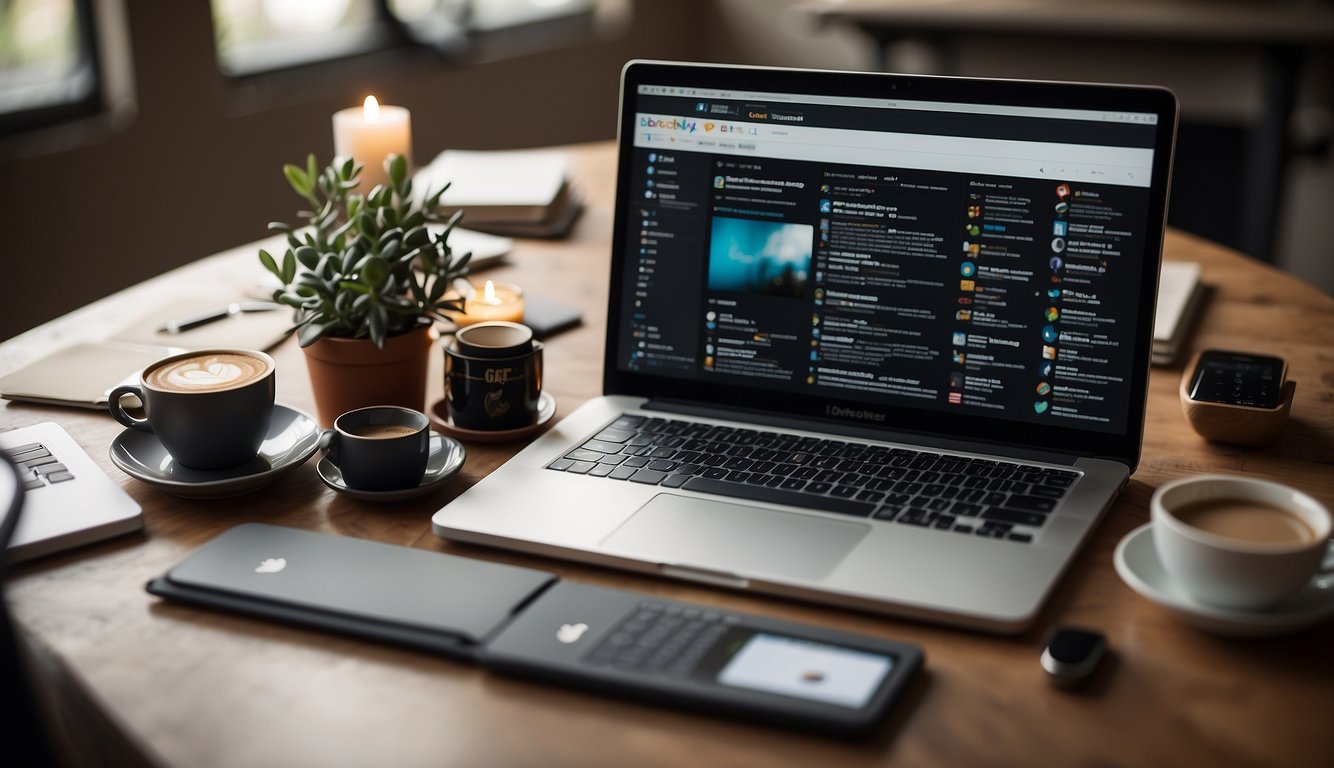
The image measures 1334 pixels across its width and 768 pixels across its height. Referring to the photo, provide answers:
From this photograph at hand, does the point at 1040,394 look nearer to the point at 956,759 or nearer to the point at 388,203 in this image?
the point at 956,759

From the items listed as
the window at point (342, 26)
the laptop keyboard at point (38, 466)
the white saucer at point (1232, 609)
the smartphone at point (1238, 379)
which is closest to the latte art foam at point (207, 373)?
the laptop keyboard at point (38, 466)

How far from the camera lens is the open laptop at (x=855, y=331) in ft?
3.11

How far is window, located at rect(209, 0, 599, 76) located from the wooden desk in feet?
7.12

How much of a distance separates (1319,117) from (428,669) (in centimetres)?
343

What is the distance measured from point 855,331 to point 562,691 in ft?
1.56

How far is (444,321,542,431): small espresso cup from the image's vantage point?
1.13m

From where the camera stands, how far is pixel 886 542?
2.98 feet

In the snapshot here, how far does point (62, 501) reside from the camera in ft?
3.22

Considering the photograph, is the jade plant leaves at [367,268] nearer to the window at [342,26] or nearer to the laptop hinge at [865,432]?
the laptop hinge at [865,432]

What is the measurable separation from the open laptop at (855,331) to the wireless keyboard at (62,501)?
0.26 meters

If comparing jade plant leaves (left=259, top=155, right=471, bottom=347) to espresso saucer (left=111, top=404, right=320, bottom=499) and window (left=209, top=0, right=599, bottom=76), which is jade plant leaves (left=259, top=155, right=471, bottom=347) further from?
window (left=209, top=0, right=599, bottom=76)

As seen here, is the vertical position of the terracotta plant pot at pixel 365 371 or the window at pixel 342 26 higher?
the window at pixel 342 26

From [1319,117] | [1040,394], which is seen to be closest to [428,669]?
[1040,394]

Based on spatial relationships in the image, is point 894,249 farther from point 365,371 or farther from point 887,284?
point 365,371
